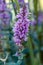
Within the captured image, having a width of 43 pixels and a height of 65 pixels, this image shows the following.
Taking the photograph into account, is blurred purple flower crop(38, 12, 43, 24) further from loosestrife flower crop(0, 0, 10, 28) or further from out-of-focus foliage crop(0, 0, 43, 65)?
loosestrife flower crop(0, 0, 10, 28)

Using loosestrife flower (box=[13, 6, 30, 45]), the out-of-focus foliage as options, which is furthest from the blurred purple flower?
loosestrife flower (box=[13, 6, 30, 45])

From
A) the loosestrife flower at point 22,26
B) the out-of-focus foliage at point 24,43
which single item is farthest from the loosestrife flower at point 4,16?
the loosestrife flower at point 22,26

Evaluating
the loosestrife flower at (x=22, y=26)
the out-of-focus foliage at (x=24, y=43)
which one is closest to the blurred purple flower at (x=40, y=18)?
the out-of-focus foliage at (x=24, y=43)

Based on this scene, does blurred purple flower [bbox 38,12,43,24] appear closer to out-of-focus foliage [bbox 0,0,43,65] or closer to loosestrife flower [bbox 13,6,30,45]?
out-of-focus foliage [bbox 0,0,43,65]

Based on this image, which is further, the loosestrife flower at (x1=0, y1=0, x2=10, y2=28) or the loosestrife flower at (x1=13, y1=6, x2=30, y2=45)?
the loosestrife flower at (x1=0, y1=0, x2=10, y2=28)

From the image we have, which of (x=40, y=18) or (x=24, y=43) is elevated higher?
(x=40, y=18)

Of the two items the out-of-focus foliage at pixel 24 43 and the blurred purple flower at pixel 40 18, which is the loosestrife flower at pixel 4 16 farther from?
the blurred purple flower at pixel 40 18

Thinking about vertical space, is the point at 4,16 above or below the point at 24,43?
above

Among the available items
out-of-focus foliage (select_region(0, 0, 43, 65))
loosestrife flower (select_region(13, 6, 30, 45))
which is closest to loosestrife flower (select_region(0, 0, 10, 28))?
out-of-focus foliage (select_region(0, 0, 43, 65))

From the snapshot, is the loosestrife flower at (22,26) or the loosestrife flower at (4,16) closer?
the loosestrife flower at (22,26)

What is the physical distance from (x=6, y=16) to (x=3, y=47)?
0.53 feet

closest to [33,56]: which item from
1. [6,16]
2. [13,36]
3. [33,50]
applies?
[33,50]

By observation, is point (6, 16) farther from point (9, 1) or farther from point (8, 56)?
point (8, 56)

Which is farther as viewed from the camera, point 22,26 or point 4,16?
point 4,16
